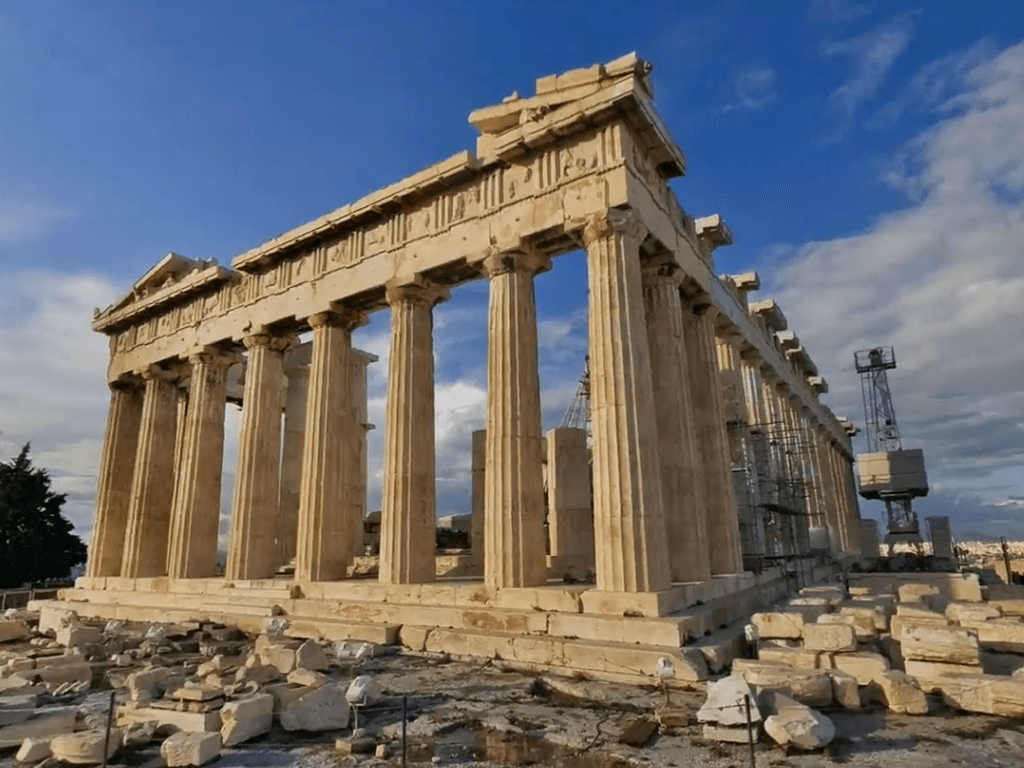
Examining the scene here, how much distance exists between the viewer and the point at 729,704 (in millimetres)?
6465

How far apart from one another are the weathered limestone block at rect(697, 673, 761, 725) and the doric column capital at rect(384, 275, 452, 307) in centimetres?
1160

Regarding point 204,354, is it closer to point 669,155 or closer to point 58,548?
point 669,155

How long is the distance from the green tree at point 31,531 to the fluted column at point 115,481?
40.4ft

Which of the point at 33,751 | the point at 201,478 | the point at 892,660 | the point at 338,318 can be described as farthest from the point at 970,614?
the point at 201,478

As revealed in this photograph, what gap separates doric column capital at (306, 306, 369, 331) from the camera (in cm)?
1769

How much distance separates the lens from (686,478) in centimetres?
1398

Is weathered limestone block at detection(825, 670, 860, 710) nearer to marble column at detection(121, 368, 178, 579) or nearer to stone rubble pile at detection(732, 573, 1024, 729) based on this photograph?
stone rubble pile at detection(732, 573, 1024, 729)

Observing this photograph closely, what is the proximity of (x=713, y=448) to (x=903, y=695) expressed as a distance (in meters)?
8.87

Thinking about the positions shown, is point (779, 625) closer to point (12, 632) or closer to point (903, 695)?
point (903, 695)

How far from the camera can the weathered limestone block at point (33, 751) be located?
604 cm

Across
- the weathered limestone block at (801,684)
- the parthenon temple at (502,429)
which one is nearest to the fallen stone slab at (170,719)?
the parthenon temple at (502,429)

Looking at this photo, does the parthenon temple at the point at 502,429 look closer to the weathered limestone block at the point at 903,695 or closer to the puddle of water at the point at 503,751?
the weathered limestone block at the point at 903,695

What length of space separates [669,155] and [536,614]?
10060mm

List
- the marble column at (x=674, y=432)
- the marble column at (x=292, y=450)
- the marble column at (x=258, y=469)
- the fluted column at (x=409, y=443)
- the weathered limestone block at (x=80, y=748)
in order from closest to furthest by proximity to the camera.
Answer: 1. the weathered limestone block at (x=80, y=748)
2. the marble column at (x=674, y=432)
3. the fluted column at (x=409, y=443)
4. the marble column at (x=258, y=469)
5. the marble column at (x=292, y=450)
